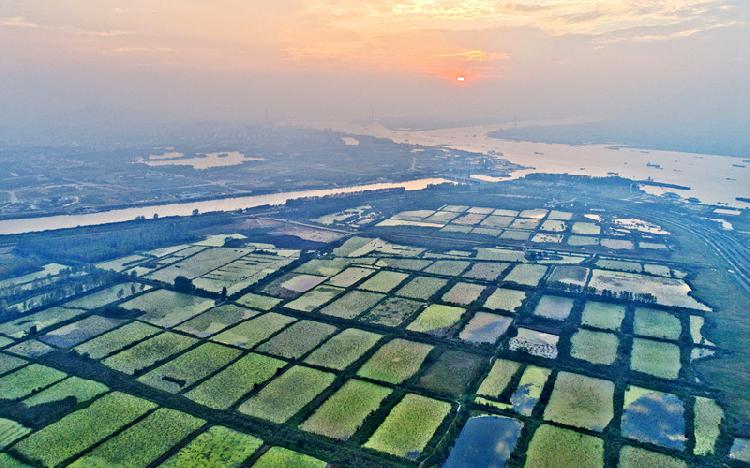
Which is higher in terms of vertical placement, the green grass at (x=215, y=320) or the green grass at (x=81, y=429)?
the green grass at (x=215, y=320)

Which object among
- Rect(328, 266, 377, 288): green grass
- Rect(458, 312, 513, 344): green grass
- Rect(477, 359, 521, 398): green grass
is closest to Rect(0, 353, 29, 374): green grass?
Rect(328, 266, 377, 288): green grass

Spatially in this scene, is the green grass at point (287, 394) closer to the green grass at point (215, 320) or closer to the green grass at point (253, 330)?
the green grass at point (253, 330)

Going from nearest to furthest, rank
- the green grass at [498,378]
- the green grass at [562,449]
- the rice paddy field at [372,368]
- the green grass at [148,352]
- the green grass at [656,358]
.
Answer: the green grass at [562,449]
the rice paddy field at [372,368]
the green grass at [498,378]
the green grass at [656,358]
the green grass at [148,352]

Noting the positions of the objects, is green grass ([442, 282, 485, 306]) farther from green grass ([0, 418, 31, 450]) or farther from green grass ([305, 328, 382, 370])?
green grass ([0, 418, 31, 450])

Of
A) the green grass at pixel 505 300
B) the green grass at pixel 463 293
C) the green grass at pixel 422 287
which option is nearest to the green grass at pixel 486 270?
the green grass at pixel 463 293

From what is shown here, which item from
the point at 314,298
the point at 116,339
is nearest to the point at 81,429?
the point at 116,339

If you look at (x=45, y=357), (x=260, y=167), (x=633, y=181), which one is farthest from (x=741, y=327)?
(x=260, y=167)
